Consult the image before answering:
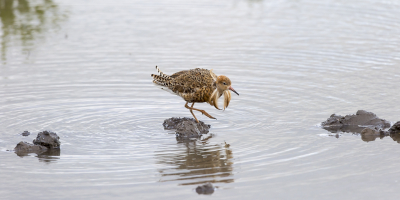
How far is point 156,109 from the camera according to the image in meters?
11.0

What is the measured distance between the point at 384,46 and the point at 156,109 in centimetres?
739

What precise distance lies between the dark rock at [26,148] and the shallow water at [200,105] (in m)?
0.18

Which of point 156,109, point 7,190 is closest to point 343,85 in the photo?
point 156,109

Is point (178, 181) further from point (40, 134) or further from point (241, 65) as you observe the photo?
point (241, 65)

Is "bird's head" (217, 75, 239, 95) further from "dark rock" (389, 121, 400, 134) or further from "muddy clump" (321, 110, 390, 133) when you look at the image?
"dark rock" (389, 121, 400, 134)

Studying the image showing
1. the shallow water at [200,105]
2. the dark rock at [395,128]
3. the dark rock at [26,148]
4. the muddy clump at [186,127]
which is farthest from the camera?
the muddy clump at [186,127]

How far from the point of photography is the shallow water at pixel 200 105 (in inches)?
291

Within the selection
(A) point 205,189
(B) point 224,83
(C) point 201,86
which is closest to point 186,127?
(C) point 201,86

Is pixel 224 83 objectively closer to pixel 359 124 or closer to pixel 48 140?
pixel 359 124

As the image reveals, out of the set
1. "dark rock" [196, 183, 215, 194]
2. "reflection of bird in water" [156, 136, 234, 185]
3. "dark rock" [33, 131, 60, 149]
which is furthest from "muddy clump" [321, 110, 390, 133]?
"dark rock" [33, 131, 60, 149]

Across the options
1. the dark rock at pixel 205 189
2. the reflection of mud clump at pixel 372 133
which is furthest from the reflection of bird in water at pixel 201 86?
the dark rock at pixel 205 189

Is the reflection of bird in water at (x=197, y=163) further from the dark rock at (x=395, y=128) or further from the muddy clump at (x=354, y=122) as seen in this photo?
the dark rock at (x=395, y=128)

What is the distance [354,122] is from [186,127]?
120 inches

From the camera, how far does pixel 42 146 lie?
877 cm
